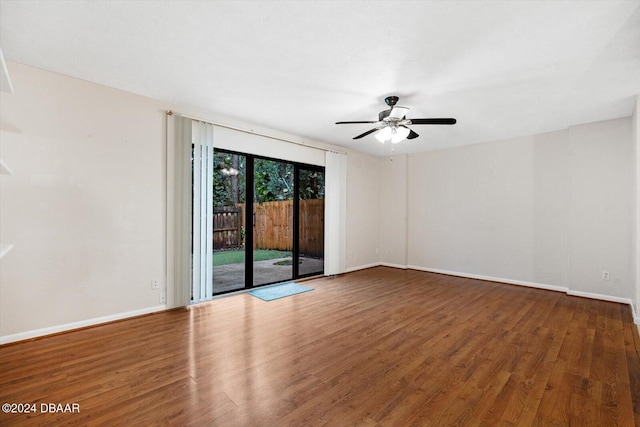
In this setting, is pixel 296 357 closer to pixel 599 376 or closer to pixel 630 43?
pixel 599 376

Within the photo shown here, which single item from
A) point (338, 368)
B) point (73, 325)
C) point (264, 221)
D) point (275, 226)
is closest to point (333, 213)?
point (275, 226)

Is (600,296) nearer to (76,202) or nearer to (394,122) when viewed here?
(394,122)


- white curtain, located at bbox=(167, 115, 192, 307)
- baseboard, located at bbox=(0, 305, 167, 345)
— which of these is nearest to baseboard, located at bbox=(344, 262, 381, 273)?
white curtain, located at bbox=(167, 115, 192, 307)

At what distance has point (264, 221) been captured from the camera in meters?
4.78

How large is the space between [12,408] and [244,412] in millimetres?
1417

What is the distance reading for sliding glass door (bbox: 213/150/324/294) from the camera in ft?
14.3

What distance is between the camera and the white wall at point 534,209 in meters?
4.02

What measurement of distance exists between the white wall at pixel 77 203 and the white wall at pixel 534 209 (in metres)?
4.92

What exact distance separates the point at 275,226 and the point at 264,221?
309 millimetres

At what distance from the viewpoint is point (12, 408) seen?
1.76 meters

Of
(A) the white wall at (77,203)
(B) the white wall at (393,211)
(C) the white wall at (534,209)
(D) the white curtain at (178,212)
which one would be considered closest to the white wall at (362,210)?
(B) the white wall at (393,211)

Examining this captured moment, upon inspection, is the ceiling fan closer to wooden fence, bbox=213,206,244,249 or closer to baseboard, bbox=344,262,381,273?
wooden fence, bbox=213,206,244,249

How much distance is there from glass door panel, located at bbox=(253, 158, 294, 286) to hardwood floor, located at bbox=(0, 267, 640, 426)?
129 cm

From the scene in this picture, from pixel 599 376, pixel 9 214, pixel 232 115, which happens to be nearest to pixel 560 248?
pixel 599 376
